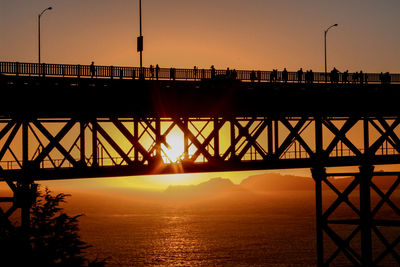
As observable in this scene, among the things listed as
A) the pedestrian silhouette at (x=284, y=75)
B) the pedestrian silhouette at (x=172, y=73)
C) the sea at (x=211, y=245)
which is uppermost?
the pedestrian silhouette at (x=284, y=75)

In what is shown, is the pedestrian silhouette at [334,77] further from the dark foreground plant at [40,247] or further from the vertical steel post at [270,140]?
the dark foreground plant at [40,247]

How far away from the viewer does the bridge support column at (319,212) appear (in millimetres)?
39281

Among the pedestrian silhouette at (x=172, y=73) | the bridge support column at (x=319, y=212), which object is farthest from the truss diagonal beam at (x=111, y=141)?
the bridge support column at (x=319, y=212)

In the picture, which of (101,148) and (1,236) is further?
(101,148)

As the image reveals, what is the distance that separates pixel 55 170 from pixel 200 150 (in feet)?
26.4

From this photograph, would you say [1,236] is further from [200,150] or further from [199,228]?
[199,228]

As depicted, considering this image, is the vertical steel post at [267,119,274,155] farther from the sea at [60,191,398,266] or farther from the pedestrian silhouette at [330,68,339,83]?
the sea at [60,191,398,266]

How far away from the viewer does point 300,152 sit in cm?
4325

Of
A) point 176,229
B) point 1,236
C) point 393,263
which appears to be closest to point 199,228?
point 176,229

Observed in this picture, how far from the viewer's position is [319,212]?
3975 centimetres

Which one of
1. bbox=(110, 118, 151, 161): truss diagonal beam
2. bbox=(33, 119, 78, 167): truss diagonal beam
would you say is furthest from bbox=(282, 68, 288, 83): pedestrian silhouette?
bbox=(33, 119, 78, 167): truss diagonal beam

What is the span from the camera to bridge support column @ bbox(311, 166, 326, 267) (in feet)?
129

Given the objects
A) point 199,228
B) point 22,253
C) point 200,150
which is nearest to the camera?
point 22,253

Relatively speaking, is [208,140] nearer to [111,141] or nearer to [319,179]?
[111,141]
